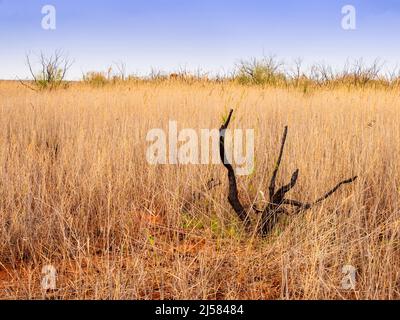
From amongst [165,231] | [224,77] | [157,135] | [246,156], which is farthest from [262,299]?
[224,77]

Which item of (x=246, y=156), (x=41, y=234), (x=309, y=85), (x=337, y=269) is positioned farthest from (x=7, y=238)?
(x=309, y=85)

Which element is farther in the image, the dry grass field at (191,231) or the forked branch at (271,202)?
the forked branch at (271,202)

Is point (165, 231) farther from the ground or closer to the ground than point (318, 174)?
closer to the ground

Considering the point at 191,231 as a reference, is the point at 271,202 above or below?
above

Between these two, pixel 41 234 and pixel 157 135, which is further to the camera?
pixel 157 135

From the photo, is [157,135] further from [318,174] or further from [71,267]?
[71,267]

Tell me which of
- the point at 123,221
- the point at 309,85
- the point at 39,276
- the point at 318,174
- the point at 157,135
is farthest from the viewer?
the point at 309,85

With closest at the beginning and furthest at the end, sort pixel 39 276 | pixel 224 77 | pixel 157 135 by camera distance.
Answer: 1. pixel 39 276
2. pixel 157 135
3. pixel 224 77

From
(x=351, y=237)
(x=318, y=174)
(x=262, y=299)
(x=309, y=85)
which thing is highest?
(x=309, y=85)

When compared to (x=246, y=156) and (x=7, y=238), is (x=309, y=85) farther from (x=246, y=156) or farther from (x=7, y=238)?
(x=7, y=238)

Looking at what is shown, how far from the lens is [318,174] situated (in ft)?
10.6

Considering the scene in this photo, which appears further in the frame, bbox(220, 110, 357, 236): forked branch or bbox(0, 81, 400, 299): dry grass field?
bbox(220, 110, 357, 236): forked branch

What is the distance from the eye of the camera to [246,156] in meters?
3.81

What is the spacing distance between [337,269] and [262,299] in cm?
45
